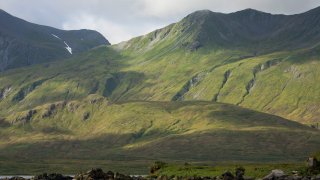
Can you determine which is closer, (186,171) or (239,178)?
(239,178)

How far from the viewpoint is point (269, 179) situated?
265ft

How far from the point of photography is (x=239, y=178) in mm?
85250

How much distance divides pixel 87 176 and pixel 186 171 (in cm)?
2124

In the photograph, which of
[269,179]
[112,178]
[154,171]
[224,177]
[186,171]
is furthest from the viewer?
[154,171]

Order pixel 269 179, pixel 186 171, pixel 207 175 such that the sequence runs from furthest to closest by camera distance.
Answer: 1. pixel 186 171
2. pixel 207 175
3. pixel 269 179

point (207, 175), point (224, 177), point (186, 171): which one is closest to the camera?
point (224, 177)

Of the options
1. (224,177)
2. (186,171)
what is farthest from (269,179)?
(186,171)

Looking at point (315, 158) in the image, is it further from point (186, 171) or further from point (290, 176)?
point (186, 171)

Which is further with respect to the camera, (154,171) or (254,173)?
(154,171)

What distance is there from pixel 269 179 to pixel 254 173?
17981 mm

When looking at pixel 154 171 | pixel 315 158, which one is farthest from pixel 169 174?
pixel 315 158

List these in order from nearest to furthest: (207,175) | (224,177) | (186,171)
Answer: (224,177) → (207,175) → (186,171)

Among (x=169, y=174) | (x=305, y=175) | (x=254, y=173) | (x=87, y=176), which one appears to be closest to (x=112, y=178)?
(x=87, y=176)

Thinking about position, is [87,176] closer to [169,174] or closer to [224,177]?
[169,174]
